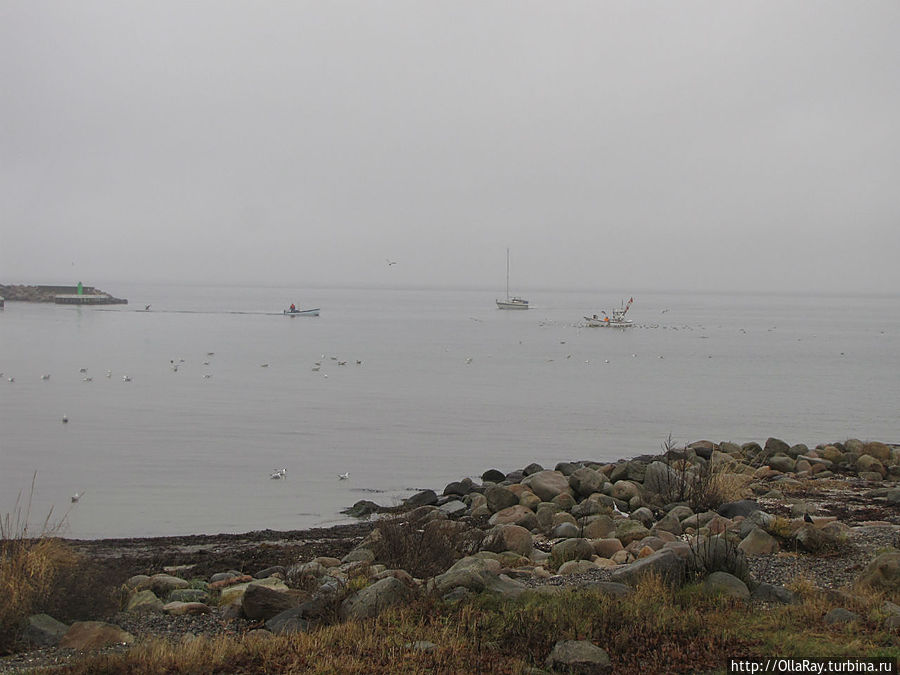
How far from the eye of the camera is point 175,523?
15328 mm

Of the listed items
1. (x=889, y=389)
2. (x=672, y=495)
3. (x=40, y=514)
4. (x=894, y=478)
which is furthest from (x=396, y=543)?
(x=889, y=389)

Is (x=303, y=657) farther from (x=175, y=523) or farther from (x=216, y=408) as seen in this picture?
(x=216, y=408)

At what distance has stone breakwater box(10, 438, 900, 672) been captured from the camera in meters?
7.40

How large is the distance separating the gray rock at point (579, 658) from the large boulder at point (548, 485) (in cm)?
901

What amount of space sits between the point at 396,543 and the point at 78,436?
1768 cm

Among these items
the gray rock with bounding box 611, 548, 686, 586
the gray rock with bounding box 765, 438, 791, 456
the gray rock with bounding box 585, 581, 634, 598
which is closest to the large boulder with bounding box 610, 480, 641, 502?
the gray rock with bounding box 765, 438, 791, 456

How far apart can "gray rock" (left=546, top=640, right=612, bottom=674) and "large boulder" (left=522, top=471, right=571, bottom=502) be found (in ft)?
29.5

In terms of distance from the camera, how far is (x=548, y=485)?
15.4m

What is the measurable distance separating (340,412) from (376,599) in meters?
23.0

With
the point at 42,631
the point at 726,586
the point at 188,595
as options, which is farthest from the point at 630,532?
the point at 42,631

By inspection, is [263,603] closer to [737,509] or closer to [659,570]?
[659,570]

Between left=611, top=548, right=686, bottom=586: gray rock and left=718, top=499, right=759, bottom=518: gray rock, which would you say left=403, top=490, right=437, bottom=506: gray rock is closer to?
left=718, top=499, right=759, bottom=518: gray rock

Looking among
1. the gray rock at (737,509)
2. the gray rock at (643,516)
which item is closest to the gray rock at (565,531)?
the gray rock at (643,516)

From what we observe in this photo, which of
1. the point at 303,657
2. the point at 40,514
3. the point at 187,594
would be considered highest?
the point at 303,657
